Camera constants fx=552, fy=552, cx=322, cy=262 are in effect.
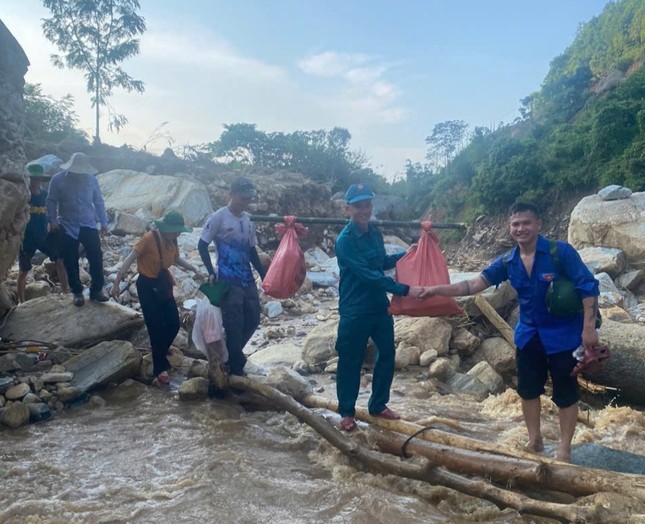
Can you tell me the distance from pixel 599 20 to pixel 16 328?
88.6 ft

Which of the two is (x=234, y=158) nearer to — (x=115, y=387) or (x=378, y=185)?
(x=378, y=185)

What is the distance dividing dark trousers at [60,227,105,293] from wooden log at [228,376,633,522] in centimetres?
252

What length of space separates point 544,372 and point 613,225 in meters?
8.96

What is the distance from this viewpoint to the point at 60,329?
5805 millimetres

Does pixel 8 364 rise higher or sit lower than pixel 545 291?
lower

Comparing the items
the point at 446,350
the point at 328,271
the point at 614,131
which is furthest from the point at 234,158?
the point at 446,350

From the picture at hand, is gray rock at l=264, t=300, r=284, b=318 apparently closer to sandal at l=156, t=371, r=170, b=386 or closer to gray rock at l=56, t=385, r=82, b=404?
sandal at l=156, t=371, r=170, b=386

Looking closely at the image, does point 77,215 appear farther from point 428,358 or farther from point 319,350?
point 428,358

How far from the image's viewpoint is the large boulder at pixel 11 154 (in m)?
5.11

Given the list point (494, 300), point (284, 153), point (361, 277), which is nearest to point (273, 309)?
point (494, 300)

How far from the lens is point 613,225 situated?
1114 cm

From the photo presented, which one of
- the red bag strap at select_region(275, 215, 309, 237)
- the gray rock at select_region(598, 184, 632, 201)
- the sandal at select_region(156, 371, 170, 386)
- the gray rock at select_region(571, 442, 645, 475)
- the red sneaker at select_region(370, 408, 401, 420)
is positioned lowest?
the sandal at select_region(156, 371, 170, 386)

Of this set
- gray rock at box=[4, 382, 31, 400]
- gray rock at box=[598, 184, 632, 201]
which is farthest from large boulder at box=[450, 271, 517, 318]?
gray rock at box=[598, 184, 632, 201]

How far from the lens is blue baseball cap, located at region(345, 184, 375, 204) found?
3783mm
